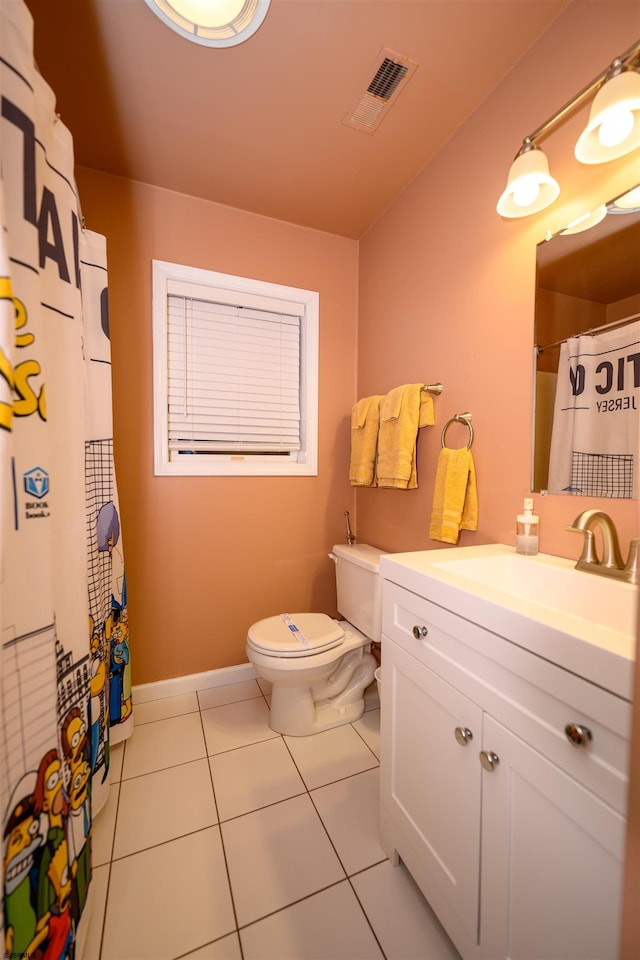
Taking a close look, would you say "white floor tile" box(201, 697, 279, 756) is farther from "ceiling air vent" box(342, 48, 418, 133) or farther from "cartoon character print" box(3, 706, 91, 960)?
"ceiling air vent" box(342, 48, 418, 133)

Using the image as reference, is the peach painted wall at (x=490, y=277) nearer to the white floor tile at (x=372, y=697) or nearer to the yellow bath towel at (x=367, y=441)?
the yellow bath towel at (x=367, y=441)

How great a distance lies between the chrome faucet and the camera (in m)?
0.86

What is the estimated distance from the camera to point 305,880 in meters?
1.03

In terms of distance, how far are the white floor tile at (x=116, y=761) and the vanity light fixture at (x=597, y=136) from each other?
229 centimetres

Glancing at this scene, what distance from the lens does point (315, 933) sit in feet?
3.00

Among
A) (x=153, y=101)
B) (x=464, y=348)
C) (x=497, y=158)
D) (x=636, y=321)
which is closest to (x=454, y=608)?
(x=636, y=321)

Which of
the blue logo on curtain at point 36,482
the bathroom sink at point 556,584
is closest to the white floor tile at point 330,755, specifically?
the bathroom sink at point 556,584

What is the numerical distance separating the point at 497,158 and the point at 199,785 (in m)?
2.39

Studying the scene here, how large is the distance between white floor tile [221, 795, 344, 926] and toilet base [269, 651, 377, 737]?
0.32 m

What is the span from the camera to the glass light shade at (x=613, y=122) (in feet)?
2.58

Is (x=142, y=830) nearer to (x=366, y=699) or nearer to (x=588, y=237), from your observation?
(x=366, y=699)

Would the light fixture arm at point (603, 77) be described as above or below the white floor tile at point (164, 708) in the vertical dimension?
above

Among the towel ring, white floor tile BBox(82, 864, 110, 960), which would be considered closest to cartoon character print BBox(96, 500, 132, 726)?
white floor tile BBox(82, 864, 110, 960)

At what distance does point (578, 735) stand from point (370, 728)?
129 centimetres
